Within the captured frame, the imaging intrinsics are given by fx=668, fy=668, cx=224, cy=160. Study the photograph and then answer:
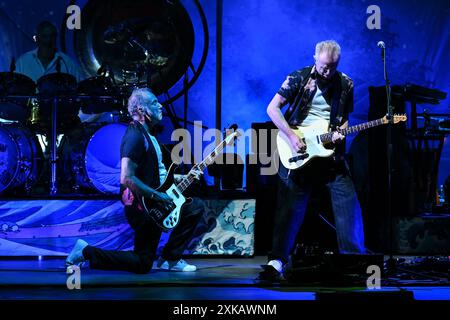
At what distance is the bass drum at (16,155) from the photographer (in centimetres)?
762

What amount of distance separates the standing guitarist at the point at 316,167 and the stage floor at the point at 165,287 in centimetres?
50

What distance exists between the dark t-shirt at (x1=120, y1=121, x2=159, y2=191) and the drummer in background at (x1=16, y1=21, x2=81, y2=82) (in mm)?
2844

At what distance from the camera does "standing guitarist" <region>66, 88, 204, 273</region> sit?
6.08 meters

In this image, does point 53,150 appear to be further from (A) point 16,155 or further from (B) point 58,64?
(B) point 58,64

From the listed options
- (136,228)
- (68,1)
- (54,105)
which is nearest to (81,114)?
(54,105)

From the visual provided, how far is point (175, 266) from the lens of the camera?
6566mm

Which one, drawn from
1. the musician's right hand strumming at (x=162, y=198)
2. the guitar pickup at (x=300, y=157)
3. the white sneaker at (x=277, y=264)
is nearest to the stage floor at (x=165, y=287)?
the white sneaker at (x=277, y=264)

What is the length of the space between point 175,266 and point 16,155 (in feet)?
7.97

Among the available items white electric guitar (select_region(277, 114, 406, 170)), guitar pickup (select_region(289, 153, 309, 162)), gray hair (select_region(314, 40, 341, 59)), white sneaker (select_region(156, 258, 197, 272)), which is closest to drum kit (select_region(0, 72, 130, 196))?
white sneaker (select_region(156, 258, 197, 272))

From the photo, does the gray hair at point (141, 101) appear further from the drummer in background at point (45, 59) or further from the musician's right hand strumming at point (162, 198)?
the drummer in background at point (45, 59)
